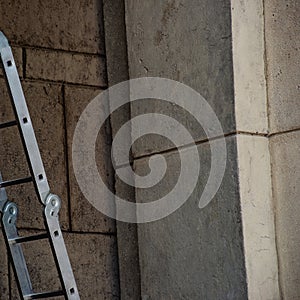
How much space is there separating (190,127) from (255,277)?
682mm

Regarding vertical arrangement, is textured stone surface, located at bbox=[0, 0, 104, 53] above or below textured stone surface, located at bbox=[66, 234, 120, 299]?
above

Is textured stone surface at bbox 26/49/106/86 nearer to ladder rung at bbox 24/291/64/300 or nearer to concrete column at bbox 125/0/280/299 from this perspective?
concrete column at bbox 125/0/280/299

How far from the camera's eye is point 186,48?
4.30 metres

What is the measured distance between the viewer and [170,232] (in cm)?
434

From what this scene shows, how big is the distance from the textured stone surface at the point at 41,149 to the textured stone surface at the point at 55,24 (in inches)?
8.2

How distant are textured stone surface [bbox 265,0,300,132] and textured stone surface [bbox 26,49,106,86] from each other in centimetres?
81

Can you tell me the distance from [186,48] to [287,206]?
31.2 inches

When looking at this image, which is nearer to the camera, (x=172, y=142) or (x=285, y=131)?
(x=285, y=131)

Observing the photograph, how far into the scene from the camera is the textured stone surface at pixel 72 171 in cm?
445

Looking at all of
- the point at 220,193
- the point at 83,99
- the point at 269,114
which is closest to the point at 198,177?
the point at 220,193

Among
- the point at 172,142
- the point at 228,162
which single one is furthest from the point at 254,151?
the point at 172,142

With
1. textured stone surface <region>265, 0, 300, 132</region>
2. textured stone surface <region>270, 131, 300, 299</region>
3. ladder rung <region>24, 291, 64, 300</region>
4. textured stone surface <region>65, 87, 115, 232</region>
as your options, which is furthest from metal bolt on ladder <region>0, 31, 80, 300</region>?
textured stone surface <region>265, 0, 300, 132</region>

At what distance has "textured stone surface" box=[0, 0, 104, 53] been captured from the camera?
171 inches

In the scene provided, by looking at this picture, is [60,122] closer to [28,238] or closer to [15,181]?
[15,181]
